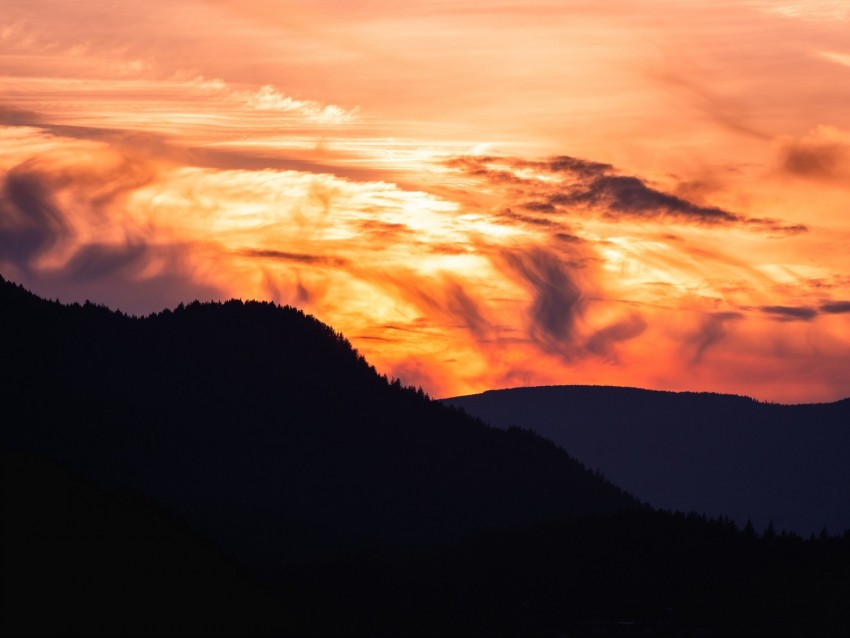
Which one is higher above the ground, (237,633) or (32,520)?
(32,520)

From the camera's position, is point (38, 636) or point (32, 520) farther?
point (32, 520)

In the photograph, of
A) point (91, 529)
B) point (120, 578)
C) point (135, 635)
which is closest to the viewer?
point (135, 635)

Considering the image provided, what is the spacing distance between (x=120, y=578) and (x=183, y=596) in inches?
371

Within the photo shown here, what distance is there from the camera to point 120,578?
182 m

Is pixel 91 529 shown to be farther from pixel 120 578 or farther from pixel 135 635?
pixel 135 635

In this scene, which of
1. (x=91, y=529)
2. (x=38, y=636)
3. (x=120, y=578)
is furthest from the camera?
(x=91, y=529)

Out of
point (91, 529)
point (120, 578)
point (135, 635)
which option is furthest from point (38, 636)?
point (91, 529)

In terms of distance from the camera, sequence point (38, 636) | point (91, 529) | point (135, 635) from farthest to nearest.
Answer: point (91, 529), point (135, 635), point (38, 636)

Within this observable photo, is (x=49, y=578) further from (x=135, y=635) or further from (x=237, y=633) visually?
(x=237, y=633)

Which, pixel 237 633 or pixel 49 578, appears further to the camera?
pixel 237 633

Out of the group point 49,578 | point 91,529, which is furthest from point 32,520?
point 49,578

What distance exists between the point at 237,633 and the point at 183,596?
9.42 meters

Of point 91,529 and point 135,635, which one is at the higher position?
point 91,529

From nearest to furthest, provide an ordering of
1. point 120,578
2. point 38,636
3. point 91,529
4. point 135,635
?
point 38,636 < point 135,635 < point 120,578 < point 91,529
